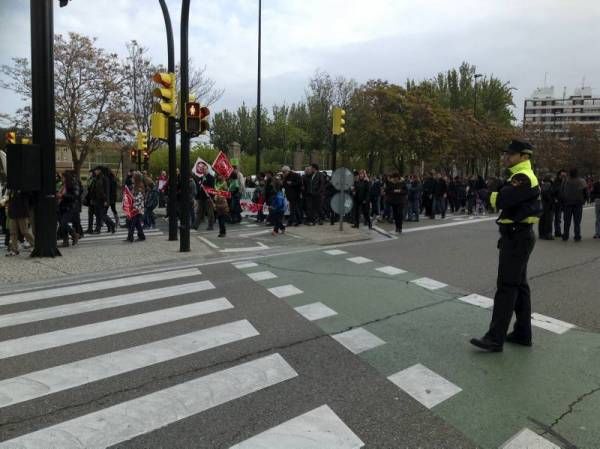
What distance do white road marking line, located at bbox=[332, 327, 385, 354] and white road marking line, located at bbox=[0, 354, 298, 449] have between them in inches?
29.3

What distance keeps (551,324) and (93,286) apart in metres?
5.88

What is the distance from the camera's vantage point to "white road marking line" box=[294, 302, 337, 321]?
6121 millimetres

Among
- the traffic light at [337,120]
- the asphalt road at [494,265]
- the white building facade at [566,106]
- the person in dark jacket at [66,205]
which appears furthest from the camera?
the white building facade at [566,106]

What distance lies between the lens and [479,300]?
22.9ft

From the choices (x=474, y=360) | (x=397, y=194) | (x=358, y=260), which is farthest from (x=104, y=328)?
(x=397, y=194)

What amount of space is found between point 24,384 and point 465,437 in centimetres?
321

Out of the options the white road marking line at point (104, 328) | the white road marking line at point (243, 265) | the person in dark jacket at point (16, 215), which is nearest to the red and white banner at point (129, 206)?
the person in dark jacket at point (16, 215)

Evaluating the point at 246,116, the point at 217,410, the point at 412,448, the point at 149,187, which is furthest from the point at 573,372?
the point at 246,116

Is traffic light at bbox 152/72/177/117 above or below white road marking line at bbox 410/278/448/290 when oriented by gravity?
above

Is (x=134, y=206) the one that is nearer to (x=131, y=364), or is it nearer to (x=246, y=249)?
(x=246, y=249)

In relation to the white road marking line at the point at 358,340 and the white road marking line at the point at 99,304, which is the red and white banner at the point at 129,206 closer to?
the white road marking line at the point at 99,304

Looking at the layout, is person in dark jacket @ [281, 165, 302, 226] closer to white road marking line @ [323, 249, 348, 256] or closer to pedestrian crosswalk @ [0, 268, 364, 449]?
white road marking line @ [323, 249, 348, 256]

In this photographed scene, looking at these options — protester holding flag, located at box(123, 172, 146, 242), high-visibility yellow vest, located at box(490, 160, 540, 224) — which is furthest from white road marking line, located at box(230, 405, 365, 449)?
protester holding flag, located at box(123, 172, 146, 242)

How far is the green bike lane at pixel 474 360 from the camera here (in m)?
3.56
